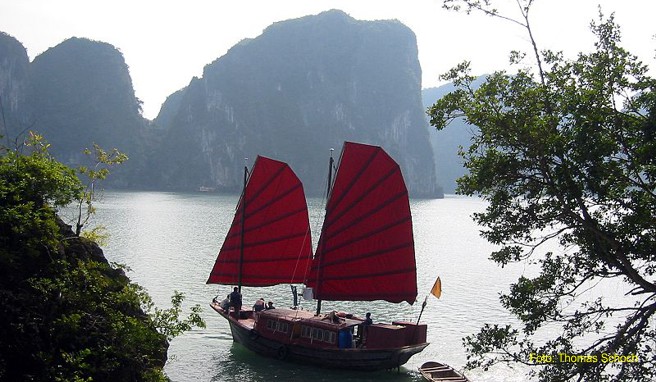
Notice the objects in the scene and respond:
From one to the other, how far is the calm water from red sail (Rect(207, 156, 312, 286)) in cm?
248

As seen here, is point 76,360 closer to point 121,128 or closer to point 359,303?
point 359,303

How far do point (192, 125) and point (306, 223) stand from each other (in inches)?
5908

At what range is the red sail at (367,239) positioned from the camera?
17.2 metres

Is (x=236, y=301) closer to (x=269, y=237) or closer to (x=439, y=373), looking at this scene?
(x=269, y=237)

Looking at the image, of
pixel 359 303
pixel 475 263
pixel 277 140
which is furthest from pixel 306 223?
pixel 277 140

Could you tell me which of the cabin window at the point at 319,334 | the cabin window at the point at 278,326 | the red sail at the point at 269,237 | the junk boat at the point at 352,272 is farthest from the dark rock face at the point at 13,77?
the cabin window at the point at 319,334

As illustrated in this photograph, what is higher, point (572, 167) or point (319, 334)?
point (572, 167)

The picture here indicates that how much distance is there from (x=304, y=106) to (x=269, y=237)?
15401 centimetres

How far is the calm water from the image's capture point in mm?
16188

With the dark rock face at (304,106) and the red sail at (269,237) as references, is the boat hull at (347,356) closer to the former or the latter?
the red sail at (269,237)

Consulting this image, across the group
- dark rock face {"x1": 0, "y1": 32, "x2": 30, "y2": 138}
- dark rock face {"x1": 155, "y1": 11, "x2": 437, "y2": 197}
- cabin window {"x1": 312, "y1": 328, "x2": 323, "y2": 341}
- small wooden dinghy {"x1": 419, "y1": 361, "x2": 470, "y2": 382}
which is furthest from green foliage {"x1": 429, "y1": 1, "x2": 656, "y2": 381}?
dark rock face {"x1": 0, "y1": 32, "x2": 30, "y2": 138}

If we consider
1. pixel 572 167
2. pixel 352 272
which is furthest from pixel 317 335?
pixel 572 167

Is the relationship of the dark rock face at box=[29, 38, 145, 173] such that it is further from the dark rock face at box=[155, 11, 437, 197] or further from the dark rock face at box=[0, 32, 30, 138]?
the dark rock face at box=[155, 11, 437, 197]

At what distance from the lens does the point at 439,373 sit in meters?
15.3
